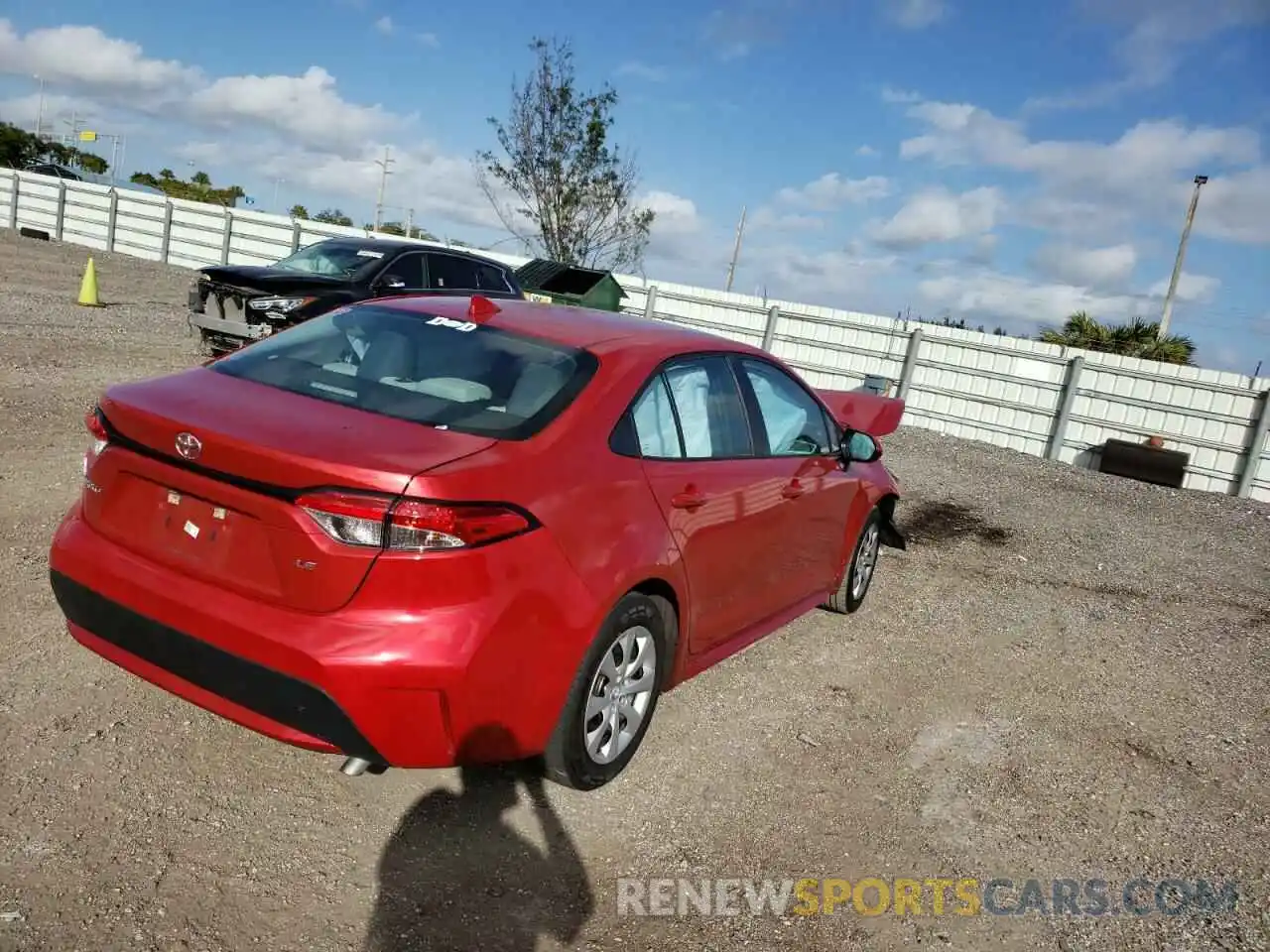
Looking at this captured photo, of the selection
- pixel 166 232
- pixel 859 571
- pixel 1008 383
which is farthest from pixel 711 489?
pixel 166 232

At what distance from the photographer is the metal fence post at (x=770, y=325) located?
17.3 m

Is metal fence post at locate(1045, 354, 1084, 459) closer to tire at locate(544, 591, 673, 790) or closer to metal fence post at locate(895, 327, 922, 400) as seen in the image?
metal fence post at locate(895, 327, 922, 400)

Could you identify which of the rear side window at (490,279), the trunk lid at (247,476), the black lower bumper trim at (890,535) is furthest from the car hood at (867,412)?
the trunk lid at (247,476)

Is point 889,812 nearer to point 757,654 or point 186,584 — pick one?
point 757,654

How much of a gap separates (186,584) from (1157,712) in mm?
4629

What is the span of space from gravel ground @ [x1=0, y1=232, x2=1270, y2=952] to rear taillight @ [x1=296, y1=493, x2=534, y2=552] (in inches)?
39.5

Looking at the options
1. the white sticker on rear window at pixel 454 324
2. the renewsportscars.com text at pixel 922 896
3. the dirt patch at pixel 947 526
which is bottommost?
the renewsportscars.com text at pixel 922 896

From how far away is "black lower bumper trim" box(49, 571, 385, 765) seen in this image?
8.87 ft

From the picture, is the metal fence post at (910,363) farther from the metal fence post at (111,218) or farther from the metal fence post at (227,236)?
the metal fence post at (111,218)

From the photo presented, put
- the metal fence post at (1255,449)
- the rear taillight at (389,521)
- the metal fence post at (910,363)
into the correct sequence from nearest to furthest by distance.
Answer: the rear taillight at (389,521)
the metal fence post at (1255,449)
the metal fence post at (910,363)

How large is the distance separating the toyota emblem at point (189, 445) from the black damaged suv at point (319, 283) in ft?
23.1

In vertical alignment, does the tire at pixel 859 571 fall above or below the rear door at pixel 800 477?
below

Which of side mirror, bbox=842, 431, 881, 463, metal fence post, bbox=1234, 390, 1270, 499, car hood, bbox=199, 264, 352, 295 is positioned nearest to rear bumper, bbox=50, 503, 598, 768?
side mirror, bbox=842, 431, 881, 463

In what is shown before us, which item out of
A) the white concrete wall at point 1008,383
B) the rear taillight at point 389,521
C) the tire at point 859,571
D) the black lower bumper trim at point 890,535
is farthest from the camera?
the white concrete wall at point 1008,383
